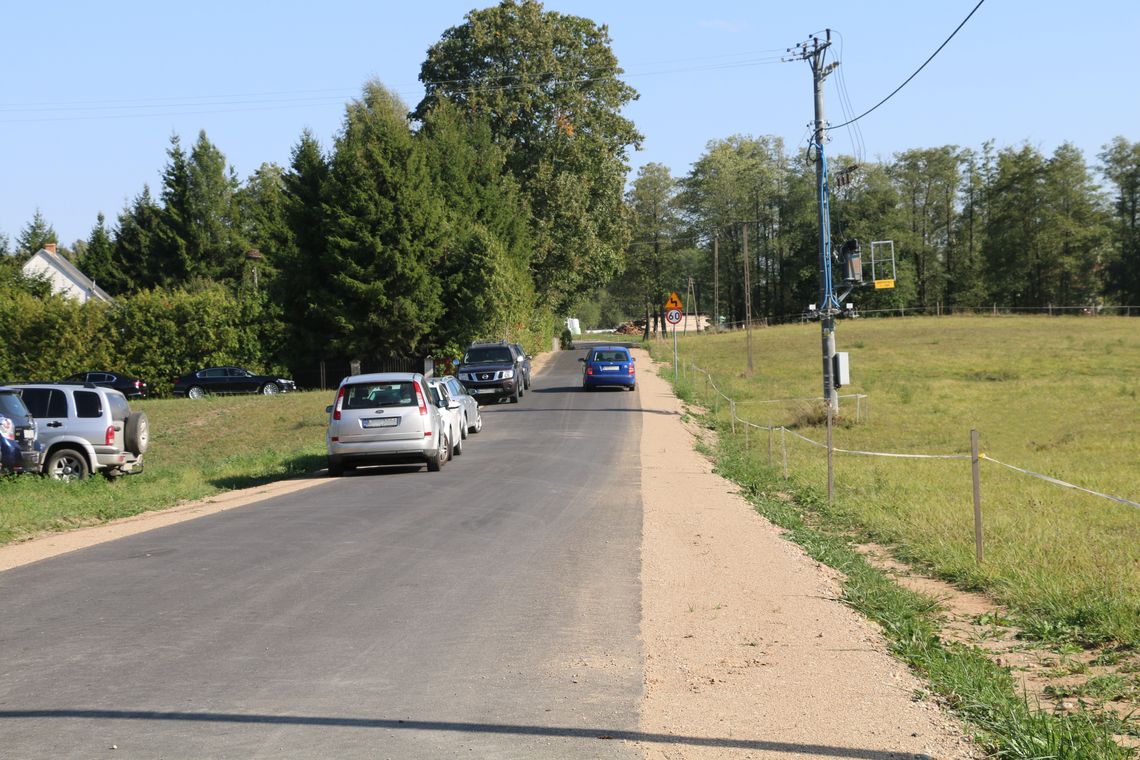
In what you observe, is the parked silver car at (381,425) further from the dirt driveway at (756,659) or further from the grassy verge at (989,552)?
the dirt driveway at (756,659)

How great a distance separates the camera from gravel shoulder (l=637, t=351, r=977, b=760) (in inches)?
213

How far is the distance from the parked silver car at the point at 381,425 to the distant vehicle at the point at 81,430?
12.6 feet

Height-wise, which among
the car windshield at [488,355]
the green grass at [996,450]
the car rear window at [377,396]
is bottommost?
the green grass at [996,450]

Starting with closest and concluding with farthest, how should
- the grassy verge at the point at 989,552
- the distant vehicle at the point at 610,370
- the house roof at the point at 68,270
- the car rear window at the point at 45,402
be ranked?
the grassy verge at the point at 989,552 → the car rear window at the point at 45,402 → the distant vehicle at the point at 610,370 → the house roof at the point at 68,270

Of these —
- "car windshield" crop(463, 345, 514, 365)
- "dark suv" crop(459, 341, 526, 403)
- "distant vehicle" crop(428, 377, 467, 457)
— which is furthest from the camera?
"car windshield" crop(463, 345, 514, 365)

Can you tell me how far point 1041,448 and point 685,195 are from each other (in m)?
89.6

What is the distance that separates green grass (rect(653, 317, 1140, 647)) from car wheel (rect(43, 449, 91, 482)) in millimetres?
12275

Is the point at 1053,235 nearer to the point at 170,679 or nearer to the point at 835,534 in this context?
the point at 835,534

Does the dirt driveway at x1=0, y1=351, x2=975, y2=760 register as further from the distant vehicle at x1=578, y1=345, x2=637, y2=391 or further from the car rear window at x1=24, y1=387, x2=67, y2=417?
the distant vehicle at x1=578, y1=345, x2=637, y2=391

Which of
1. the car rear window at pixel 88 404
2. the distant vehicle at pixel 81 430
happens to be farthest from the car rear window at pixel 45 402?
the car rear window at pixel 88 404

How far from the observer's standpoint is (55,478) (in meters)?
18.7

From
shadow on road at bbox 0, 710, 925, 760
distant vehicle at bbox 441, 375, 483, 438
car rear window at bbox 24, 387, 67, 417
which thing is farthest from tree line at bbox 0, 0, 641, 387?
shadow on road at bbox 0, 710, 925, 760

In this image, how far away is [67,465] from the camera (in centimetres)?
1934

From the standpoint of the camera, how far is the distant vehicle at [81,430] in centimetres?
1927
